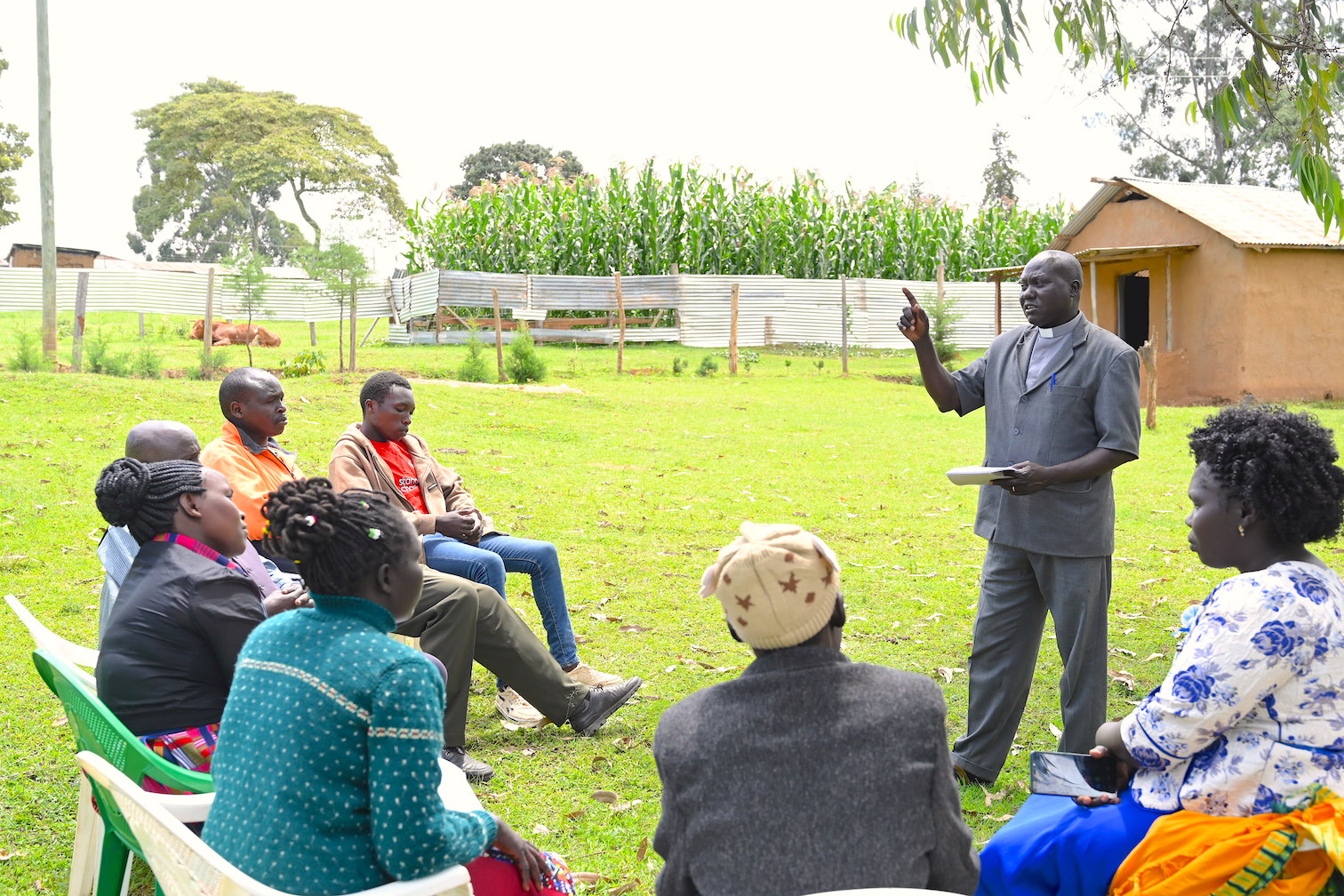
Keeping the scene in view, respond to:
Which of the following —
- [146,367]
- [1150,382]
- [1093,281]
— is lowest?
[1150,382]

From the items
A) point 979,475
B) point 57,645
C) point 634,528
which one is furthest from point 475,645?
point 634,528

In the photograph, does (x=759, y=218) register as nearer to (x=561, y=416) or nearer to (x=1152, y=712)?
(x=561, y=416)

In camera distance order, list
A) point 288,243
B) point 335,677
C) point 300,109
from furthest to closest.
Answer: point 288,243, point 300,109, point 335,677

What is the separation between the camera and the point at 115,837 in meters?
2.97

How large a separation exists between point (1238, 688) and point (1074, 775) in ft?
1.77

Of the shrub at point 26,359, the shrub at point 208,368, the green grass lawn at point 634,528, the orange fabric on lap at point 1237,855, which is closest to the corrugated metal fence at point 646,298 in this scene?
the green grass lawn at point 634,528

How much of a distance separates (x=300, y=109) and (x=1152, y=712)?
45.5 m

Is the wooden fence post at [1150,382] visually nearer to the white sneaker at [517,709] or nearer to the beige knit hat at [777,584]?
the white sneaker at [517,709]

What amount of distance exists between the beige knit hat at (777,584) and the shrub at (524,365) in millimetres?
14747

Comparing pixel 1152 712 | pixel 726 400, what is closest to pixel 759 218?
pixel 726 400

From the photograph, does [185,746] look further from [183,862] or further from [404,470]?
[404,470]

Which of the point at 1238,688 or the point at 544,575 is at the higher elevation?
the point at 1238,688

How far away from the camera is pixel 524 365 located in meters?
16.7

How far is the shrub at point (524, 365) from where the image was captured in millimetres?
16703
